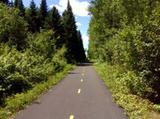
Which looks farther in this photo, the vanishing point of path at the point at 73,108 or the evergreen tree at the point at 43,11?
the evergreen tree at the point at 43,11

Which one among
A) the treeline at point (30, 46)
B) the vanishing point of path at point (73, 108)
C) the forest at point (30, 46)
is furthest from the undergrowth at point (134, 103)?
the treeline at point (30, 46)

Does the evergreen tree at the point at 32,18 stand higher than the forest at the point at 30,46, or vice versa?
the evergreen tree at the point at 32,18

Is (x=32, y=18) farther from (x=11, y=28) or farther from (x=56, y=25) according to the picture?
(x=11, y=28)

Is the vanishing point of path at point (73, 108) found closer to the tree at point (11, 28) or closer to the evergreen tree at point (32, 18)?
the tree at point (11, 28)

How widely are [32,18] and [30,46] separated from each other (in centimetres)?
4584

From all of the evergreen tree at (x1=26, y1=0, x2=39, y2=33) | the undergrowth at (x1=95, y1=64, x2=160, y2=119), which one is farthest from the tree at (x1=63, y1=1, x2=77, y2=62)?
the undergrowth at (x1=95, y1=64, x2=160, y2=119)

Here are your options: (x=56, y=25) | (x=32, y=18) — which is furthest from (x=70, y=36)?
(x=32, y=18)

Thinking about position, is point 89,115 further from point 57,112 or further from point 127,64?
point 127,64

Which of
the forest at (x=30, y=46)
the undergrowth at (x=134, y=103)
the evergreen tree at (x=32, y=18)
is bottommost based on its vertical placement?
the undergrowth at (x=134, y=103)

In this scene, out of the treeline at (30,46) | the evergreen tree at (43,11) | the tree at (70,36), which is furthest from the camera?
the tree at (70,36)

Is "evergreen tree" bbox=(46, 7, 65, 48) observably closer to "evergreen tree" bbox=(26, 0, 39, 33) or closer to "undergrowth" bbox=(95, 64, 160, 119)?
"evergreen tree" bbox=(26, 0, 39, 33)

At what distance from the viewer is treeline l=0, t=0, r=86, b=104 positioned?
2186 cm

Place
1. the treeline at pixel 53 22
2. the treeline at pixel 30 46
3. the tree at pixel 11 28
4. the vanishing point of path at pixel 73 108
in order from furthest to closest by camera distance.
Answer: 1. the treeline at pixel 53 22
2. the tree at pixel 11 28
3. the treeline at pixel 30 46
4. the vanishing point of path at pixel 73 108

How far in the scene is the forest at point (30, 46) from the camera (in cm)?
2173
